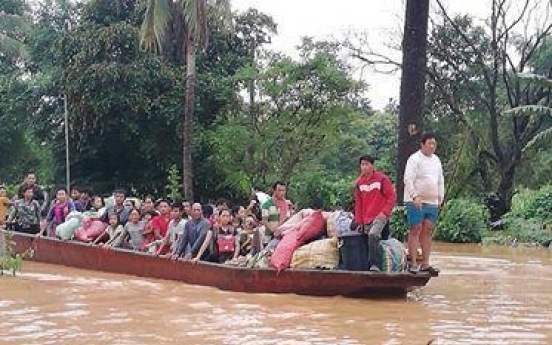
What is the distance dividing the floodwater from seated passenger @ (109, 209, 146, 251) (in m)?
0.69

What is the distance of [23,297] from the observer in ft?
33.6

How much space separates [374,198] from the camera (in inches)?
383

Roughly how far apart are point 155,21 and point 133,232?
851cm

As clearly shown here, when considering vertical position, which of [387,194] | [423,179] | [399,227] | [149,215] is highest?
[423,179]

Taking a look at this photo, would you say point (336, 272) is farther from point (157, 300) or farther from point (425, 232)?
point (157, 300)

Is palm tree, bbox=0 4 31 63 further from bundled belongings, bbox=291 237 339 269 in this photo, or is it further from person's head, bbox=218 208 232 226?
bundled belongings, bbox=291 237 339 269

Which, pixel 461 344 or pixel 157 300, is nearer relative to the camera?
pixel 461 344

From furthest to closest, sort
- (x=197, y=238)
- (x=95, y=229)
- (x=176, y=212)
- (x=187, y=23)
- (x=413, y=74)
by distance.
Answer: (x=187, y=23) → (x=413, y=74) → (x=95, y=229) → (x=176, y=212) → (x=197, y=238)

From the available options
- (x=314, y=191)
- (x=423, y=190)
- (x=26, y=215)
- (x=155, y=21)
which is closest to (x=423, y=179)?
(x=423, y=190)

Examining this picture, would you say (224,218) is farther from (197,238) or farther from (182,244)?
(182,244)

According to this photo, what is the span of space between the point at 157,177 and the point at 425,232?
60.0 feet

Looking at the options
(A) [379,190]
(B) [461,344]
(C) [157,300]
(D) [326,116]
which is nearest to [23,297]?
(C) [157,300]

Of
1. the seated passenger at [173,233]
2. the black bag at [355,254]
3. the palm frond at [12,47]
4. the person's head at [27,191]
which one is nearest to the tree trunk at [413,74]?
the seated passenger at [173,233]

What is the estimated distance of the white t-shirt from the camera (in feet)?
31.4
